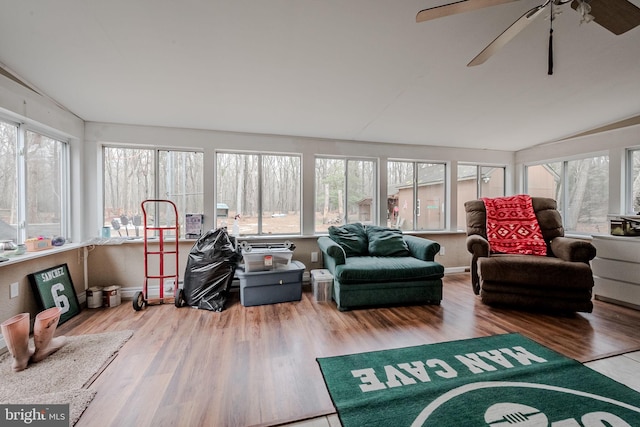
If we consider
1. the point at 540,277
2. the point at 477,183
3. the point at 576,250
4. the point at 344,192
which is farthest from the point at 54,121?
the point at 477,183

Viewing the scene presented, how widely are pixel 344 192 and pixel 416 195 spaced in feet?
4.19

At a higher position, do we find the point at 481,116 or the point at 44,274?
the point at 481,116

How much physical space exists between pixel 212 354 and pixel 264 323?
580 millimetres

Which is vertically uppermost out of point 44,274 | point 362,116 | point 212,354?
point 362,116

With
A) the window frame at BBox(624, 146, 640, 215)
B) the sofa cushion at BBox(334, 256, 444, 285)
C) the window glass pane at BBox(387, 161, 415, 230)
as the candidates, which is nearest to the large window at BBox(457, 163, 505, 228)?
the window glass pane at BBox(387, 161, 415, 230)

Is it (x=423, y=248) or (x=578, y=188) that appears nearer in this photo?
(x=423, y=248)

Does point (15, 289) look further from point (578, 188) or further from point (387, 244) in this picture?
point (578, 188)

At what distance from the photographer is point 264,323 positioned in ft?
7.73

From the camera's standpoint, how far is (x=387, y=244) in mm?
3223

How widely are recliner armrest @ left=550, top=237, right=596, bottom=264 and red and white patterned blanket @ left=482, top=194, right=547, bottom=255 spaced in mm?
244

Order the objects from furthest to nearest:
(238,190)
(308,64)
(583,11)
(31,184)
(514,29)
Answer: (238,190) → (31,184) → (308,64) → (514,29) → (583,11)

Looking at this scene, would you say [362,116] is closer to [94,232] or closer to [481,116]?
[481,116]

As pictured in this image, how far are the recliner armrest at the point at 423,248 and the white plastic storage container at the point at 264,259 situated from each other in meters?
1.56

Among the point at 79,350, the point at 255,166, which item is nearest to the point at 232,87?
the point at 255,166
